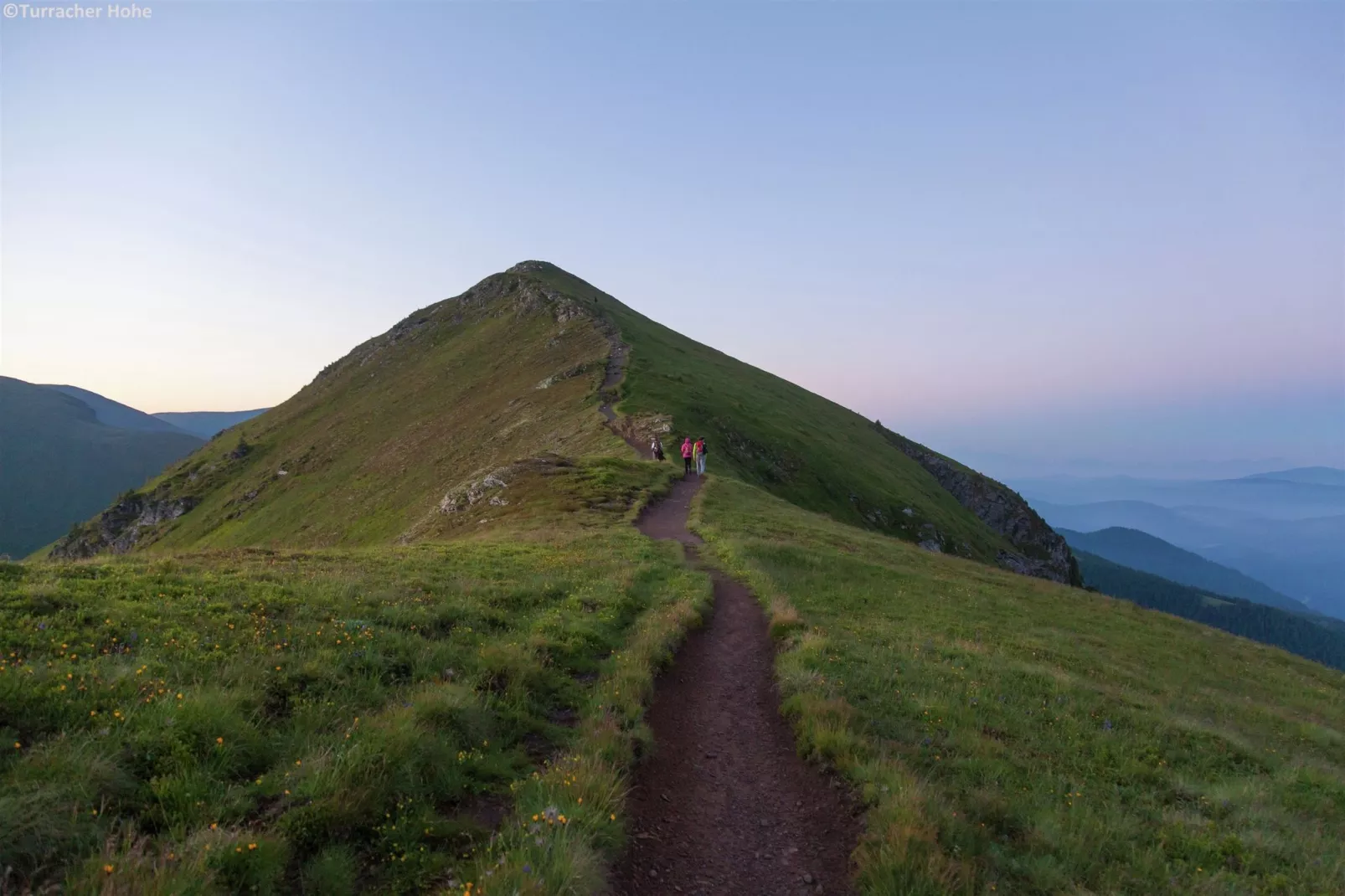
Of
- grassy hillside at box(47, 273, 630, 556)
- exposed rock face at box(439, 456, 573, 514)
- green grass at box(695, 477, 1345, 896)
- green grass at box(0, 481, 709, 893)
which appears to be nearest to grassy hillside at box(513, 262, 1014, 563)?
grassy hillside at box(47, 273, 630, 556)

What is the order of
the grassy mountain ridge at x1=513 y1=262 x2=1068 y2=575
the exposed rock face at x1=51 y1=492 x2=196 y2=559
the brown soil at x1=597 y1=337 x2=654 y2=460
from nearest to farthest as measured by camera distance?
the brown soil at x1=597 y1=337 x2=654 y2=460
the grassy mountain ridge at x1=513 y1=262 x2=1068 y2=575
the exposed rock face at x1=51 y1=492 x2=196 y2=559

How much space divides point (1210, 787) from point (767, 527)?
19518 mm

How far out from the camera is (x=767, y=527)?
28.5 m

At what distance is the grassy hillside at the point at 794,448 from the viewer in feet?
166

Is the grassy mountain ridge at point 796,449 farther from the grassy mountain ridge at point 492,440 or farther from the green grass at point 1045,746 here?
the green grass at point 1045,746

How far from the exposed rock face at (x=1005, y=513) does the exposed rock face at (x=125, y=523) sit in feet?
321

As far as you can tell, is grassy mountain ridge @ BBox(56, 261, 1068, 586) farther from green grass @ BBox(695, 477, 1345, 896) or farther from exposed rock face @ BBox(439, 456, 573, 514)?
green grass @ BBox(695, 477, 1345, 896)

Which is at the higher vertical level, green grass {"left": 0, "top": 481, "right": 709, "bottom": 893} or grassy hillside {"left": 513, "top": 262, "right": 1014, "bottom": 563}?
grassy hillside {"left": 513, "top": 262, "right": 1014, "bottom": 563}

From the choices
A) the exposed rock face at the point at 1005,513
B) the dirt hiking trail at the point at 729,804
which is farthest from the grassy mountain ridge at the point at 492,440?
the dirt hiking trail at the point at 729,804

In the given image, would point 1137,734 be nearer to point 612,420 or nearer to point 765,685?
point 765,685

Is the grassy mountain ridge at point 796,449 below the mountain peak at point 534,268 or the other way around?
below

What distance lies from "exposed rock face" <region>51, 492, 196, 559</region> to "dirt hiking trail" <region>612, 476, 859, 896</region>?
299ft

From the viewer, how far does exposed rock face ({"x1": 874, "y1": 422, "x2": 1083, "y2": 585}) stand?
8388 cm

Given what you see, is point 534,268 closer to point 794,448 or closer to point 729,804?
point 794,448
